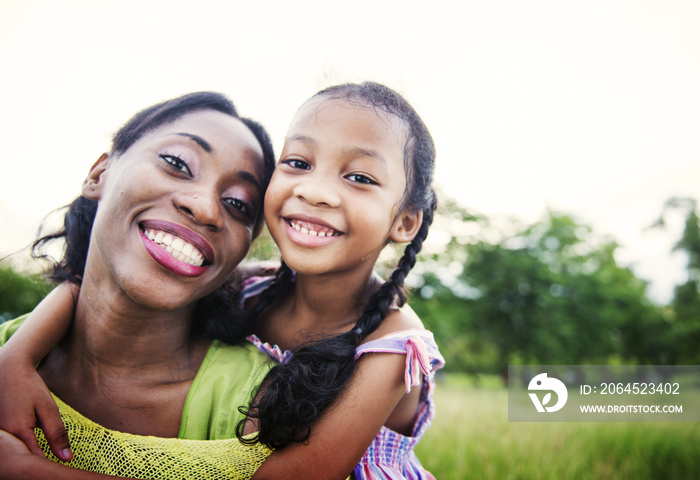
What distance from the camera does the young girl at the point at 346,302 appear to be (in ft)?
6.18

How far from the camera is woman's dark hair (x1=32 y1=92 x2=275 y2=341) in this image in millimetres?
2199

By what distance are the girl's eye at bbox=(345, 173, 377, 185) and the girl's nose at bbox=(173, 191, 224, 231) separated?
62cm

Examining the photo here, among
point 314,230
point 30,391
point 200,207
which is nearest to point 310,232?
point 314,230

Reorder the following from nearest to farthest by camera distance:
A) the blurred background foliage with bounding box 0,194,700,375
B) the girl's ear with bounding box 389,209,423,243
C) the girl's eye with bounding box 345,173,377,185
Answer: the girl's eye with bounding box 345,173,377,185
the girl's ear with bounding box 389,209,423,243
the blurred background foliage with bounding box 0,194,700,375

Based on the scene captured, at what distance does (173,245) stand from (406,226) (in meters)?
1.25

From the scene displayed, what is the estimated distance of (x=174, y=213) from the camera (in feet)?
6.30

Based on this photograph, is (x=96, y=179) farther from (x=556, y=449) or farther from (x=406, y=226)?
(x=556, y=449)

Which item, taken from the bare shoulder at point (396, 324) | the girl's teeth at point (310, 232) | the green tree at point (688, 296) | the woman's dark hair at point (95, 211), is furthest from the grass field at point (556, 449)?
the green tree at point (688, 296)

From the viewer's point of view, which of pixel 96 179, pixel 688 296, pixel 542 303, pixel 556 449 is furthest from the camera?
pixel 542 303

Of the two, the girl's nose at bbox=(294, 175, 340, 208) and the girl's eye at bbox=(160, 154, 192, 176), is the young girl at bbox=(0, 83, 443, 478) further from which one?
the girl's eye at bbox=(160, 154, 192, 176)

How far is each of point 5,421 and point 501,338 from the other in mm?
22376

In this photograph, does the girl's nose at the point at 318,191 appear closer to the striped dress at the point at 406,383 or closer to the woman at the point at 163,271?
the woman at the point at 163,271

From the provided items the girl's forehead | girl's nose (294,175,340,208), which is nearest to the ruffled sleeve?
girl's nose (294,175,340,208)

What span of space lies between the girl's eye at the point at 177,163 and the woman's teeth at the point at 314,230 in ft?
1.72
